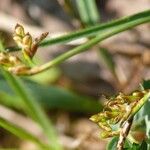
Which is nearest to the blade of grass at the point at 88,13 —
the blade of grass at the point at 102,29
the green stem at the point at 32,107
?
the green stem at the point at 32,107

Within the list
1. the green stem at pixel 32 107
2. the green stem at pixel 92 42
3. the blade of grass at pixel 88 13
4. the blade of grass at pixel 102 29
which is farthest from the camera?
the blade of grass at pixel 88 13

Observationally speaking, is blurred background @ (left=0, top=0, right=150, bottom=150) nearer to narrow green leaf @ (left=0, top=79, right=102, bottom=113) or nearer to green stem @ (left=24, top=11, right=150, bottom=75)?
narrow green leaf @ (left=0, top=79, right=102, bottom=113)

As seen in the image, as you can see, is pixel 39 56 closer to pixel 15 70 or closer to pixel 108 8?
pixel 108 8

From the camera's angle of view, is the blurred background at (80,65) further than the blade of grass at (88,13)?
Yes

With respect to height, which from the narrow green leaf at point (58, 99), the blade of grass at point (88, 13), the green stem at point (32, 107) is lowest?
the green stem at point (32, 107)

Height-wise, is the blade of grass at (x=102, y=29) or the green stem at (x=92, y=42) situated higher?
the blade of grass at (x=102, y=29)

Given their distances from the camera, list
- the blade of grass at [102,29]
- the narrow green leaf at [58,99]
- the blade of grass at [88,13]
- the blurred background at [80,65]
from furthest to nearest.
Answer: the blurred background at [80,65], the narrow green leaf at [58,99], the blade of grass at [88,13], the blade of grass at [102,29]

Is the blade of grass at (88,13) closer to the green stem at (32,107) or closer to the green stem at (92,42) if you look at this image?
the green stem at (32,107)

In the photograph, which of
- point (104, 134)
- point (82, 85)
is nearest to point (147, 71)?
point (82, 85)

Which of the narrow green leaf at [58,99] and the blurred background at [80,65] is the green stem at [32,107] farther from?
the blurred background at [80,65]
